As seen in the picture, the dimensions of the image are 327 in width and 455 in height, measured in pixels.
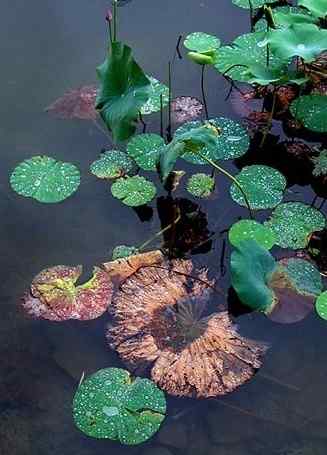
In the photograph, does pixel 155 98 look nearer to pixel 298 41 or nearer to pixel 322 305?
pixel 298 41

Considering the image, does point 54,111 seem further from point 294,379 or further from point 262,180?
point 294,379

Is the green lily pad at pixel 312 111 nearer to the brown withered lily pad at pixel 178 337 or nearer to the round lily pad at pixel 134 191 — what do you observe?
the round lily pad at pixel 134 191

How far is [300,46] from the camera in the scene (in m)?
2.57

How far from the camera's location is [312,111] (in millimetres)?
2992

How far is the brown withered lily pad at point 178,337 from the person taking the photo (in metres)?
2.27

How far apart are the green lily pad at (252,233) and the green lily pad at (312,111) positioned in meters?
0.62

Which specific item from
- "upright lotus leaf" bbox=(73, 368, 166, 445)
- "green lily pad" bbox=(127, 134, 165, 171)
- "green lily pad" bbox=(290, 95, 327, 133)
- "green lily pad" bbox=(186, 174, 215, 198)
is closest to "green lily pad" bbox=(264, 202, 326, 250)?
"green lily pad" bbox=(186, 174, 215, 198)

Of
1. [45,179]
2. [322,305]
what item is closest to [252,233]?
[322,305]

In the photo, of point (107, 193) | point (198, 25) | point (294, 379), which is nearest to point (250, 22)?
point (198, 25)

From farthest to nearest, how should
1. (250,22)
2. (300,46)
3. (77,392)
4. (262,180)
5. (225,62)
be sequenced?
1. (250,22)
2. (225,62)
3. (262,180)
4. (300,46)
5. (77,392)

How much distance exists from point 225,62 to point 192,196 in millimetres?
649

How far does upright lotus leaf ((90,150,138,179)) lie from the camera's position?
2857mm

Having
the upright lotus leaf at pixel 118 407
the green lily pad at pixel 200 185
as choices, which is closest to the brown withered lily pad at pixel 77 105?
the green lily pad at pixel 200 185

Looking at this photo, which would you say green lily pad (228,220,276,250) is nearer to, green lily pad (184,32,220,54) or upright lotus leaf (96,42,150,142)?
upright lotus leaf (96,42,150,142)
